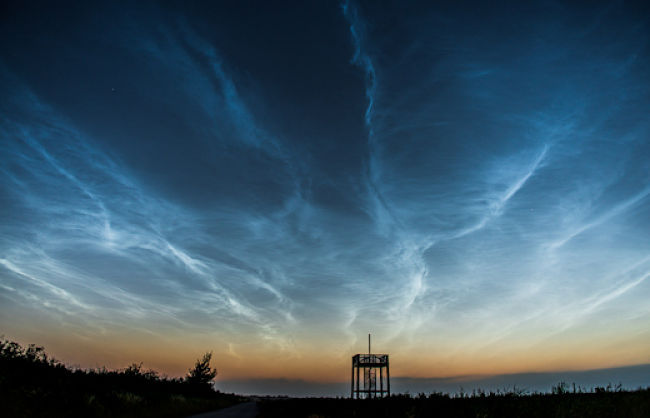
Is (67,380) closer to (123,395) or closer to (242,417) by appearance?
(123,395)

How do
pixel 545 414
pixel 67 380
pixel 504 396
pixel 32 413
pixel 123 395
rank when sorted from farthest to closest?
pixel 123 395 < pixel 67 380 < pixel 32 413 < pixel 504 396 < pixel 545 414

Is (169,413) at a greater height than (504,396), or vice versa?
(504,396)

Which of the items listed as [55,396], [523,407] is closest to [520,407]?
[523,407]

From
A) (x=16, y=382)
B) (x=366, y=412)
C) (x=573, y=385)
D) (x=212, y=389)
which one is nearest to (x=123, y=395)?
(x=16, y=382)

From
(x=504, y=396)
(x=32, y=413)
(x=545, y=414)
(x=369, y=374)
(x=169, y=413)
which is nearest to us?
(x=545, y=414)

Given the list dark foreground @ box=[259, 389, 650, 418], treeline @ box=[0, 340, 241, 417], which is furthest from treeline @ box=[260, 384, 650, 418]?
treeline @ box=[0, 340, 241, 417]

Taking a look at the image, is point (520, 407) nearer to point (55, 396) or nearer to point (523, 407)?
point (523, 407)

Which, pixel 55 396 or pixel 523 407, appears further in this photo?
pixel 55 396

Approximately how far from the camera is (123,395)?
17812 mm

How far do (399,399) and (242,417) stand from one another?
1014cm

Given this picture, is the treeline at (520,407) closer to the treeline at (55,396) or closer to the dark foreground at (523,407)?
the dark foreground at (523,407)

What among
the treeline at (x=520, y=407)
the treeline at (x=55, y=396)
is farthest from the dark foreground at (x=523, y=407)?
the treeline at (x=55, y=396)

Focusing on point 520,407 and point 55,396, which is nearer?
point 520,407

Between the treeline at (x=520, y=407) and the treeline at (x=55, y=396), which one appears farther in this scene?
the treeline at (x=55, y=396)
